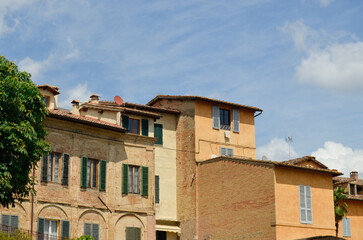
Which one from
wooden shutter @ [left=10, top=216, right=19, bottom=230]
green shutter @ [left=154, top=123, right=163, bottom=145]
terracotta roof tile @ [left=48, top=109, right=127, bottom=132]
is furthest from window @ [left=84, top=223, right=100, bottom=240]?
green shutter @ [left=154, top=123, right=163, bottom=145]

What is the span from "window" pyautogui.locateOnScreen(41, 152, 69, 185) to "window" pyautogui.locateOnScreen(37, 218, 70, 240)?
7.05 ft

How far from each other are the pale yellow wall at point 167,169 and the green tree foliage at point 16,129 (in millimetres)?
16959

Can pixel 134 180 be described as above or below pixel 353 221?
above

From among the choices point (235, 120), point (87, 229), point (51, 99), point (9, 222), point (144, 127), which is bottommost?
point (87, 229)

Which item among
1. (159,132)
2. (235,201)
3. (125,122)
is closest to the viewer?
(125,122)

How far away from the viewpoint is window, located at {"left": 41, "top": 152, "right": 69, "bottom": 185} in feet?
105

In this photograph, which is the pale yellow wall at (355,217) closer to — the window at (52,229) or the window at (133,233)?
the window at (133,233)

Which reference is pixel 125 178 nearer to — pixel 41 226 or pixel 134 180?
pixel 134 180

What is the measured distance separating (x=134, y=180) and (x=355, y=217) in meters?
19.4

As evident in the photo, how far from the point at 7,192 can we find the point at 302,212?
736 inches

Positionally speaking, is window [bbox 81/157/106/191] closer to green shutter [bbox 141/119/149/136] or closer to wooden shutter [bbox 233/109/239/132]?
green shutter [bbox 141/119/149/136]

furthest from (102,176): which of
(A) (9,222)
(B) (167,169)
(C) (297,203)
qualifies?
(C) (297,203)

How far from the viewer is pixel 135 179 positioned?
36.2 m

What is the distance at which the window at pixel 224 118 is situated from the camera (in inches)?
1743
